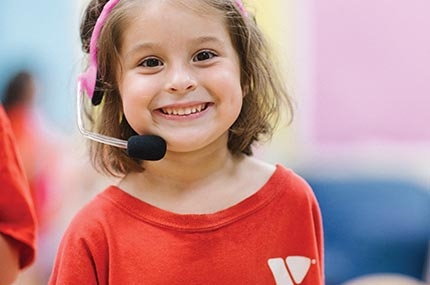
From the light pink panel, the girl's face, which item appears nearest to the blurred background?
the light pink panel

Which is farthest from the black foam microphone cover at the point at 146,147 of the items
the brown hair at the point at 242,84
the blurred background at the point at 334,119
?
the blurred background at the point at 334,119

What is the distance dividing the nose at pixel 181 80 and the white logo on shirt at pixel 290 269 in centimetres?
25

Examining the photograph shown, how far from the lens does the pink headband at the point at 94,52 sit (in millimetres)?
1054

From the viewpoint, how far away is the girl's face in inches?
39.0

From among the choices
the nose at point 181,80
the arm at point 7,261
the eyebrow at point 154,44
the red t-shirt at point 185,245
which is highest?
the eyebrow at point 154,44

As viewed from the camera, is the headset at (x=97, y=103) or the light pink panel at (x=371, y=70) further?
the light pink panel at (x=371, y=70)

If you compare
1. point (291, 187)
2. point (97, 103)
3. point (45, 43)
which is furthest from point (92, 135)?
point (45, 43)

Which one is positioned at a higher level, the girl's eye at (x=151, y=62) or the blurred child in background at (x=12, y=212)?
the girl's eye at (x=151, y=62)

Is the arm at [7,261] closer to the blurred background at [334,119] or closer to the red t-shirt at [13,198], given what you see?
the red t-shirt at [13,198]

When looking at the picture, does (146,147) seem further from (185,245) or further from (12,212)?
(12,212)

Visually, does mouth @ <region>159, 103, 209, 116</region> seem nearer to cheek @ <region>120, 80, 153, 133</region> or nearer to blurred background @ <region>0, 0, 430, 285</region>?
cheek @ <region>120, 80, 153, 133</region>

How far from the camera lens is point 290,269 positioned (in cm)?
108

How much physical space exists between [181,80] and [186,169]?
151 mm

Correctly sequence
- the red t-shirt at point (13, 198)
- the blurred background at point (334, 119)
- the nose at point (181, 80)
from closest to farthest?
the nose at point (181, 80) → the red t-shirt at point (13, 198) → the blurred background at point (334, 119)
